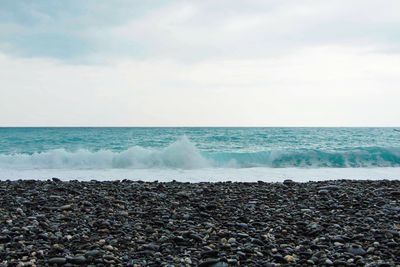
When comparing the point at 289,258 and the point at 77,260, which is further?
the point at 289,258

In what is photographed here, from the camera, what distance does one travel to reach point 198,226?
19.8 feet

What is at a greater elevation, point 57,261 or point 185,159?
point 185,159

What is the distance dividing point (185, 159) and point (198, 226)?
11667mm

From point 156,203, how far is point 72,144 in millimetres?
33583

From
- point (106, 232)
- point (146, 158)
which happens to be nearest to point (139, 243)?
point (106, 232)

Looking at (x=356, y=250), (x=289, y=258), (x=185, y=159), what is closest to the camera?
(x=289, y=258)

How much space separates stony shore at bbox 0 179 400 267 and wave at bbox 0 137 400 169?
28.3ft

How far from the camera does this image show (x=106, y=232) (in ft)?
18.6

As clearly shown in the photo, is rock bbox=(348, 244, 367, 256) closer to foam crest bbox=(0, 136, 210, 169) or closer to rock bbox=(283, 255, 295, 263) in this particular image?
rock bbox=(283, 255, 295, 263)

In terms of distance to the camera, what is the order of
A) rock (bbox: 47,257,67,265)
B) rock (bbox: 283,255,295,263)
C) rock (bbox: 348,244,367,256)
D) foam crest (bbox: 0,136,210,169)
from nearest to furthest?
rock (bbox: 47,257,67,265) < rock (bbox: 283,255,295,263) < rock (bbox: 348,244,367,256) < foam crest (bbox: 0,136,210,169)

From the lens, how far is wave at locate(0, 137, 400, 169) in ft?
58.2

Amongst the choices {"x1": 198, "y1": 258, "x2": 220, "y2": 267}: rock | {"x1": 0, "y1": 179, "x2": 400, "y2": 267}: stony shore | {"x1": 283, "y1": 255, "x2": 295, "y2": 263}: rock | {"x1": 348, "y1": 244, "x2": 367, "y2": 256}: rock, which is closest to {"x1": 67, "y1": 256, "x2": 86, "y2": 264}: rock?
{"x1": 0, "y1": 179, "x2": 400, "y2": 267}: stony shore

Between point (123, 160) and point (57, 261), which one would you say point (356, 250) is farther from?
point (123, 160)

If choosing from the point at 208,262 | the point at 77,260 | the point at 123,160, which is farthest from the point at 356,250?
the point at 123,160
